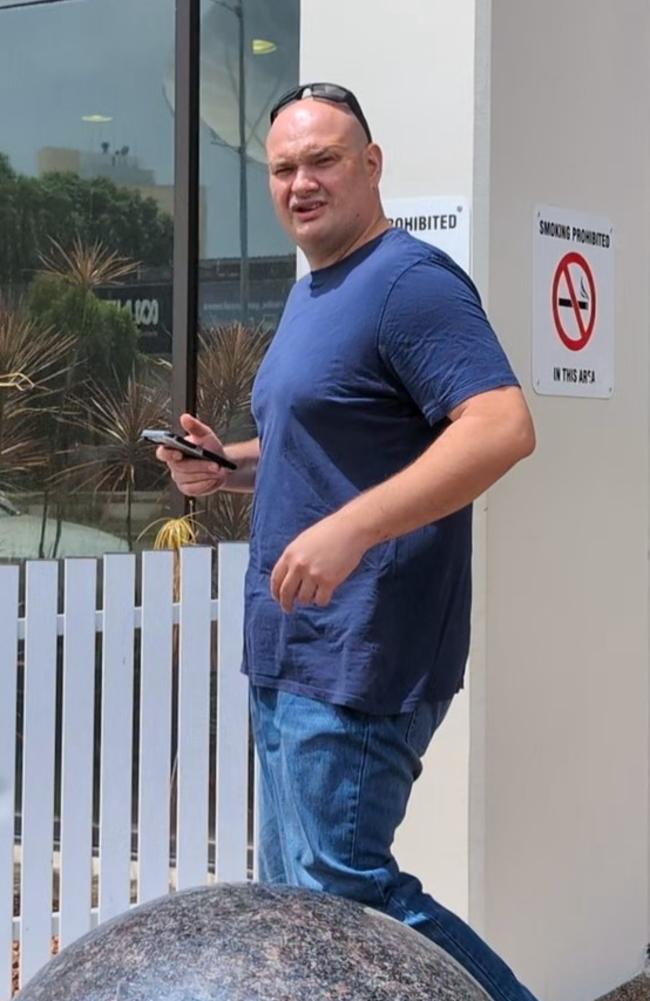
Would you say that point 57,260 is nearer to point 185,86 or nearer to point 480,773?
point 185,86

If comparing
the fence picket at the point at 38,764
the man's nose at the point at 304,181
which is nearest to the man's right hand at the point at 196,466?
the man's nose at the point at 304,181

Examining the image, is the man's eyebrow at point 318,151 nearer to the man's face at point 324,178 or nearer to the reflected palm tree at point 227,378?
the man's face at point 324,178

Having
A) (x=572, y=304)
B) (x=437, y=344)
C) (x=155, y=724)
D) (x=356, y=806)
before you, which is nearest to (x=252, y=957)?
(x=356, y=806)

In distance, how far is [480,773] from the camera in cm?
349

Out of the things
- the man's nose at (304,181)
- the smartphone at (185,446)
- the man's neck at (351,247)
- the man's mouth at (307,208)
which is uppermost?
the man's nose at (304,181)

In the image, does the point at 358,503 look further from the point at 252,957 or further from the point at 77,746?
the point at 77,746

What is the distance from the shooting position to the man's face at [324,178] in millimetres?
2637

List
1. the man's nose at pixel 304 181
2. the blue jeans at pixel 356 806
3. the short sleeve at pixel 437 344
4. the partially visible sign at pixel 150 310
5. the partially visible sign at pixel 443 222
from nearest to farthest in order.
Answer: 1. the short sleeve at pixel 437 344
2. the blue jeans at pixel 356 806
3. the man's nose at pixel 304 181
4. the partially visible sign at pixel 443 222
5. the partially visible sign at pixel 150 310

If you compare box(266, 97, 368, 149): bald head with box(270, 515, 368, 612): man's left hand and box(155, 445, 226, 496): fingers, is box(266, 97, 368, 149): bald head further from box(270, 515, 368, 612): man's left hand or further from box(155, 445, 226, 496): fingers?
box(270, 515, 368, 612): man's left hand

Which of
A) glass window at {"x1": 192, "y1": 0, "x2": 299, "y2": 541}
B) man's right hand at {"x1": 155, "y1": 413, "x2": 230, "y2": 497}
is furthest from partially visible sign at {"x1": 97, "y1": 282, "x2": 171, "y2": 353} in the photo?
man's right hand at {"x1": 155, "y1": 413, "x2": 230, "y2": 497}

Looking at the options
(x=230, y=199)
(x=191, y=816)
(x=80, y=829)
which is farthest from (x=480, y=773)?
(x=230, y=199)

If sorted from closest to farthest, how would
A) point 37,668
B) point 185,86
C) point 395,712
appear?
point 395,712 < point 37,668 < point 185,86

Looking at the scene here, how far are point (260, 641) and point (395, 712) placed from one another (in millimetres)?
306

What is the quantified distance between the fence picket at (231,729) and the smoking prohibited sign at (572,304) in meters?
1.02
